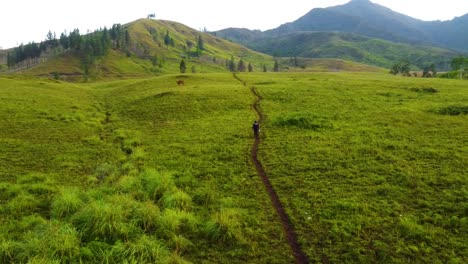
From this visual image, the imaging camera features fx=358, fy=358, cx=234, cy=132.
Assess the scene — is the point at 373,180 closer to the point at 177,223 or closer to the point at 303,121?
the point at 177,223

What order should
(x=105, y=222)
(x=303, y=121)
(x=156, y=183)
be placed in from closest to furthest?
(x=105, y=222), (x=156, y=183), (x=303, y=121)

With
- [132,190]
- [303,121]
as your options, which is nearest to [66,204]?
[132,190]

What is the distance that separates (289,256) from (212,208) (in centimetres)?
571

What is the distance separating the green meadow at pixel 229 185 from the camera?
52.4 ft

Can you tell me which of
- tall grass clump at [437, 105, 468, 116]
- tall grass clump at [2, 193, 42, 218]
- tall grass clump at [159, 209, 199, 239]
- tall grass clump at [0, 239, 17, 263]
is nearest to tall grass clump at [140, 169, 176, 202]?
tall grass clump at [159, 209, 199, 239]

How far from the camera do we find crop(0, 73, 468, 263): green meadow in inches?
629

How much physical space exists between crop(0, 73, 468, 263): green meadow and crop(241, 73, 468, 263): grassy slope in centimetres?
9

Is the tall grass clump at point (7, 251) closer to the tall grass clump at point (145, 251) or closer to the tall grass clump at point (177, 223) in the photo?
the tall grass clump at point (145, 251)

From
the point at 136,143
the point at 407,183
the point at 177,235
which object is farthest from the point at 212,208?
the point at 136,143

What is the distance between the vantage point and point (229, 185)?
76.1 feet

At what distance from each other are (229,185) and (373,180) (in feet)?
30.8

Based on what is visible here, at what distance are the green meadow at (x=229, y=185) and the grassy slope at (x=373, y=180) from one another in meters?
0.09

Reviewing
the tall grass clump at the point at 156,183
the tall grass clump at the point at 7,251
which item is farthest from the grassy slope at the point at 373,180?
the tall grass clump at the point at 7,251

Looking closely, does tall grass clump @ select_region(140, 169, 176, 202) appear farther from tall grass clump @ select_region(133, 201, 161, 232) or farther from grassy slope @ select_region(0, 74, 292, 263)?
tall grass clump @ select_region(133, 201, 161, 232)
